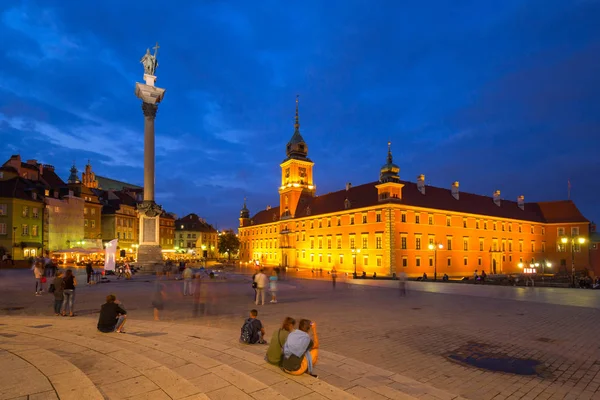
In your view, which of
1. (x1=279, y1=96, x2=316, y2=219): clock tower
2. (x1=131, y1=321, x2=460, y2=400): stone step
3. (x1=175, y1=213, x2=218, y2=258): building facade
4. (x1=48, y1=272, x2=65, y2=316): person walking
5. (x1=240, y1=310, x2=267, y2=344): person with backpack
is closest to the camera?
(x1=131, y1=321, x2=460, y2=400): stone step

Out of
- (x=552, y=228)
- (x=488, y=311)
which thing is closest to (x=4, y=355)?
(x=488, y=311)

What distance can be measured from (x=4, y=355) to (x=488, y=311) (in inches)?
705

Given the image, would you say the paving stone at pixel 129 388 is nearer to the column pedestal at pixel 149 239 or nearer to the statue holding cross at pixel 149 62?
the column pedestal at pixel 149 239

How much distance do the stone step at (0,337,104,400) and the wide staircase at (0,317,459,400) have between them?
13 mm

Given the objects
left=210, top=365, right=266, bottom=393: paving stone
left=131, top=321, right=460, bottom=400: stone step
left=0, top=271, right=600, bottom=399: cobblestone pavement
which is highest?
left=210, top=365, right=266, bottom=393: paving stone

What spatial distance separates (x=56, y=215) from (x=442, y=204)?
64058mm

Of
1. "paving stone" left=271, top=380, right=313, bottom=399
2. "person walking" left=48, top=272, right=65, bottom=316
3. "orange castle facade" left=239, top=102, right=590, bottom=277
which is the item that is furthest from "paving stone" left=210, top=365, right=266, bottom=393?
"orange castle facade" left=239, top=102, right=590, bottom=277

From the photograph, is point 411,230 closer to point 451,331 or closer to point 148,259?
point 148,259

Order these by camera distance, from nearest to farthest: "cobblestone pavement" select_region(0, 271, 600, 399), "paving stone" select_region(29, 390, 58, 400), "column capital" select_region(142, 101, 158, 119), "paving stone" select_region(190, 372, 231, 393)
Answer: "paving stone" select_region(29, 390, 58, 400) < "paving stone" select_region(190, 372, 231, 393) < "cobblestone pavement" select_region(0, 271, 600, 399) < "column capital" select_region(142, 101, 158, 119)

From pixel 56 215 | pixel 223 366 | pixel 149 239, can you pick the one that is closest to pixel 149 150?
pixel 149 239

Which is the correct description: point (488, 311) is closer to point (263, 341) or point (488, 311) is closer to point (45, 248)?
point (263, 341)

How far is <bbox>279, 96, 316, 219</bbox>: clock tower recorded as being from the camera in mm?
82875

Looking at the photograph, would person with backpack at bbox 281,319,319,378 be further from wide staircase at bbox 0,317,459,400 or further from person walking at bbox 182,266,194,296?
person walking at bbox 182,266,194,296

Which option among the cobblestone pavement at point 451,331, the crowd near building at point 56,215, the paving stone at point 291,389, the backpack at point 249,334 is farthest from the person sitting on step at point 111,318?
the crowd near building at point 56,215
